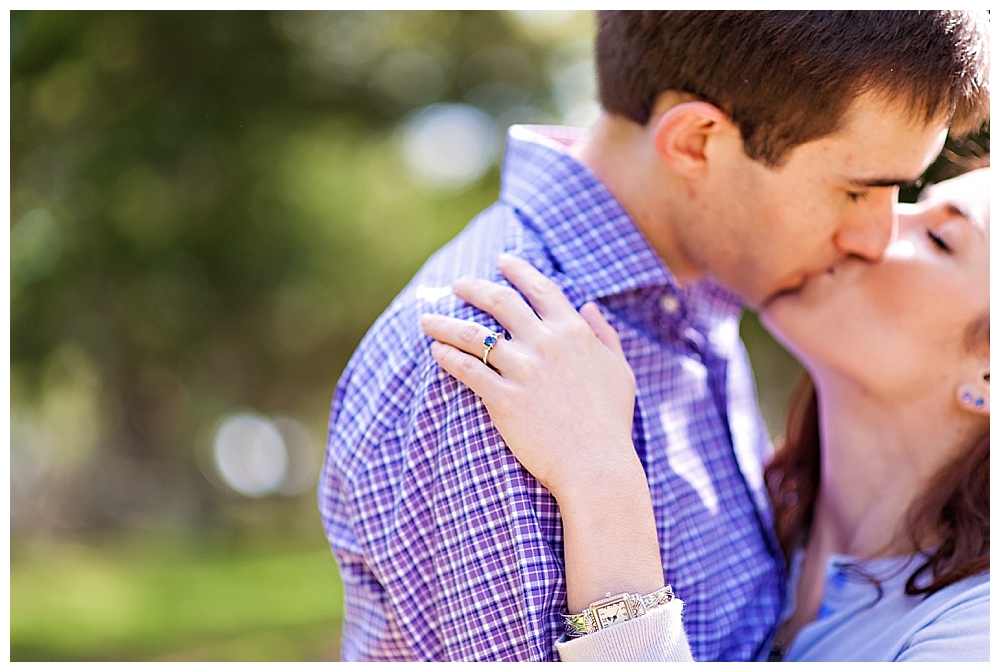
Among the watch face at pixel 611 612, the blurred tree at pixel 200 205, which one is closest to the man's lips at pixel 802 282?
the watch face at pixel 611 612

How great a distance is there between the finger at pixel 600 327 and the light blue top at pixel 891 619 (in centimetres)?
81

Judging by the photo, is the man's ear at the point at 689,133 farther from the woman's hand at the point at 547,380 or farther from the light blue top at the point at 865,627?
the light blue top at the point at 865,627

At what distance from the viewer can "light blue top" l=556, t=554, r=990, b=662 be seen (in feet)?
4.66

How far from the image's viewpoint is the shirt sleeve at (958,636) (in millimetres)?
1595

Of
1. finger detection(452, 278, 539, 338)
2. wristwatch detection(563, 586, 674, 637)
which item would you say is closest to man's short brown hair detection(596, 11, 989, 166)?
finger detection(452, 278, 539, 338)

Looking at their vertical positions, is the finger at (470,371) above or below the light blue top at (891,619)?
above

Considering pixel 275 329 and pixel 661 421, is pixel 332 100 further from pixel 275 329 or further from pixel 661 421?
pixel 661 421

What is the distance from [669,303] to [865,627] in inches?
32.6

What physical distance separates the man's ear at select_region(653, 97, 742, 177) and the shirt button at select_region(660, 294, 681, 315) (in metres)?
0.27

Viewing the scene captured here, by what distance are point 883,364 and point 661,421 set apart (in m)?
0.56

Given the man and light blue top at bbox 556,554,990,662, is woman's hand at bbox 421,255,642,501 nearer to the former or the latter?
the man

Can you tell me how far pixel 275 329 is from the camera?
39.1 ft

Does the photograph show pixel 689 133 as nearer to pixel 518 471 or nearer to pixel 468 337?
pixel 468 337
